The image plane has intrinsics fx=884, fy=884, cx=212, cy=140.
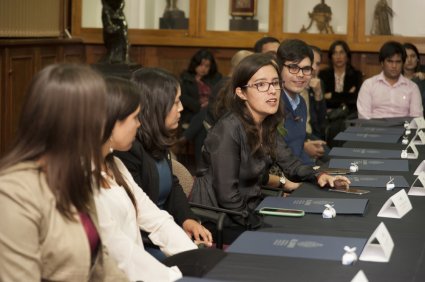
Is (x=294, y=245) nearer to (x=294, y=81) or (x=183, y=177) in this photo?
(x=183, y=177)

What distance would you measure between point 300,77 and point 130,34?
515 centimetres

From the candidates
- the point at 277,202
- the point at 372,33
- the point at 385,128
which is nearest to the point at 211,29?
the point at 372,33

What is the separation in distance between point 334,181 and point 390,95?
3613mm

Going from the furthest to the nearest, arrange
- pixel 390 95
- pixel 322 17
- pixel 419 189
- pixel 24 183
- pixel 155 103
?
pixel 322 17 → pixel 390 95 → pixel 419 189 → pixel 155 103 → pixel 24 183

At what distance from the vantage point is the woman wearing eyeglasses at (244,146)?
4.11 m

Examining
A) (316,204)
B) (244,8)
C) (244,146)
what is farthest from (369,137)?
(244,8)

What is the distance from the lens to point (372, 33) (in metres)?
9.70

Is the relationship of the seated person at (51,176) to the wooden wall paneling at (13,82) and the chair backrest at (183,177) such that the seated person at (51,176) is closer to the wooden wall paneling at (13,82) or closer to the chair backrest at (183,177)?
the chair backrest at (183,177)

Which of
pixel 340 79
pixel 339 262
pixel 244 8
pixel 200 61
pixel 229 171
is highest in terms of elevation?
pixel 244 8

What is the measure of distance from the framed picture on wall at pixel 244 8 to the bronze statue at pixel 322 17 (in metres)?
0.60

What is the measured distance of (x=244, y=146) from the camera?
4176mm

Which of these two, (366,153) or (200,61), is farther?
(200,61)

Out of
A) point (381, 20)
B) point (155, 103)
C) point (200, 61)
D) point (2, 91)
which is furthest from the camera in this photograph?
point (381, 20)

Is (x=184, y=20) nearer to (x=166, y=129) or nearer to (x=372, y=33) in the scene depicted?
(x=372, y=33)
